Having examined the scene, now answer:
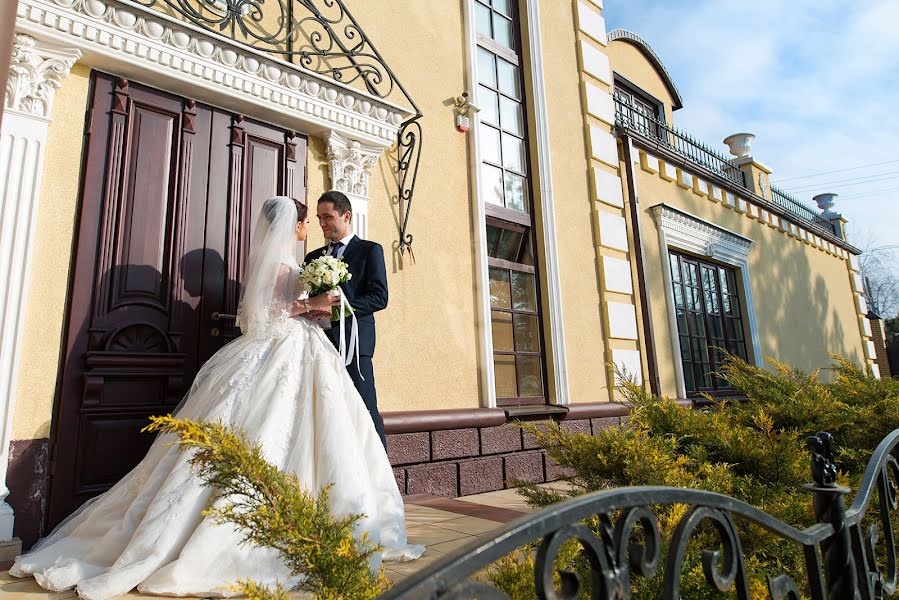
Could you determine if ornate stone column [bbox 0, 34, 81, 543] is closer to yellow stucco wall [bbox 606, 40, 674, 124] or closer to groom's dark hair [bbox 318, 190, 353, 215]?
groom's dark hair [bbox 318, 190, 353, 215]

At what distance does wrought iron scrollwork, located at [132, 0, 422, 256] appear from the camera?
3.87m

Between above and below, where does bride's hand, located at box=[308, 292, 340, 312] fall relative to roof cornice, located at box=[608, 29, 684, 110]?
below

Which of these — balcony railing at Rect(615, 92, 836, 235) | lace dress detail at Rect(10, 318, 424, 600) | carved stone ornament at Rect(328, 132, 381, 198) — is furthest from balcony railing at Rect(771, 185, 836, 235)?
lace dress detail at Rect(10, 318, 424, 600)

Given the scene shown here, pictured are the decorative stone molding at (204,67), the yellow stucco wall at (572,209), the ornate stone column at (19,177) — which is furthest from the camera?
the yellow stucco wall at (572,209)

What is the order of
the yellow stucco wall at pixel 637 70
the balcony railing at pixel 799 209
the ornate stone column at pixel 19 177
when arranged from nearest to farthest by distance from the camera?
the ornate stone column at pixel 19 177 < the yellow stucco wall at pixel 637 70 < the balcony railing at pixel 799 209

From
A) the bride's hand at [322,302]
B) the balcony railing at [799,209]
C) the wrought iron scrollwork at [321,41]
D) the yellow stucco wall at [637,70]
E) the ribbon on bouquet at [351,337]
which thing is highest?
the yellow stucco wall at [637,70]

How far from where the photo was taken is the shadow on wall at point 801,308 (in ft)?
31.0

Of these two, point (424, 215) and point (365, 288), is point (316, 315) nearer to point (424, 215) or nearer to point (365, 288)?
point (365, 288)

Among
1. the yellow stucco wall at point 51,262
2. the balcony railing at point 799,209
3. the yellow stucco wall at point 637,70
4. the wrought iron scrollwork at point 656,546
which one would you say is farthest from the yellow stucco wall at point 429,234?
the balcony railing at point 799,209

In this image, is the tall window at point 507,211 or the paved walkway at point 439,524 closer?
the paved walkway at point 439,524

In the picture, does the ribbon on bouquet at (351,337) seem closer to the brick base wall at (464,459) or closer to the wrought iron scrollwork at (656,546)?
the brick base wall at (464,459)

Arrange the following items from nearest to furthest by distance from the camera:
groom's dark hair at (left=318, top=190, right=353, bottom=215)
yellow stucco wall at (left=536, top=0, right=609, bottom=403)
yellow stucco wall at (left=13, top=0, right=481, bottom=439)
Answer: groom's dark hair at (left=318, top=190, right=353, bottom=215) → yellow stucco wall at (left=13, top=0, right=481, bottom=439) → yellow stucco wall at (left=536, top=0, right=609, bottom=403)

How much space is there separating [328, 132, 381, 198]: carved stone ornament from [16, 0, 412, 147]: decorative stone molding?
0.08 m

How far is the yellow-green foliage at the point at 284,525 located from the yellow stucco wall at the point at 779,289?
660 centimetres
